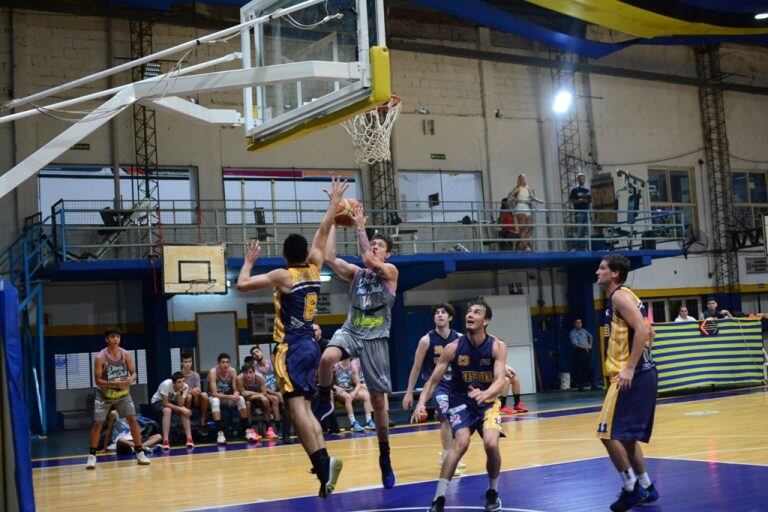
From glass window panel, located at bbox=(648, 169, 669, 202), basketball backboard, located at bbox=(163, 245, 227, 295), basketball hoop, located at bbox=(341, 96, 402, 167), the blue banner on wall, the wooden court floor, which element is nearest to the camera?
the wooden court floor

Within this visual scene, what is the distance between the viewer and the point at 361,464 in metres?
10.8

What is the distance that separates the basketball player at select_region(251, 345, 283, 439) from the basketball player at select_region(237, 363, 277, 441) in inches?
4.7

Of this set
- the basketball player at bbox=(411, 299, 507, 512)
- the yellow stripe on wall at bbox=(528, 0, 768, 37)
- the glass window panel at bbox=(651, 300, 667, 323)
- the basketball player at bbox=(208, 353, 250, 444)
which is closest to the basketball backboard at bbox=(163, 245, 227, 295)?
the basketball player at bbox=(208, 353, 250, 444)

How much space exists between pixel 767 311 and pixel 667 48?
8740mm

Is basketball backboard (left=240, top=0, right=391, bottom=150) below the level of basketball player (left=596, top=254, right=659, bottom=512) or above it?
above

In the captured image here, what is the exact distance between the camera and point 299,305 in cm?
730

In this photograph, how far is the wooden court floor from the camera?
866cm

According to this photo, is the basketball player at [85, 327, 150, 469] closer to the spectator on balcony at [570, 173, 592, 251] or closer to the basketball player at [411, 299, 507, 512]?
the basketball player at [411, 299, 507, 512]

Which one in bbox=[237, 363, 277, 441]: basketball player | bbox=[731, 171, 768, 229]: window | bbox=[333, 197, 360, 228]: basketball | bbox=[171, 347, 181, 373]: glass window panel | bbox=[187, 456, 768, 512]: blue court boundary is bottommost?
bbox=[187, 456, 768, 512]: blue court boundary

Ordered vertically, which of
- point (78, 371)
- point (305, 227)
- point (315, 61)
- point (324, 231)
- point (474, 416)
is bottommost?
point (474, 416)

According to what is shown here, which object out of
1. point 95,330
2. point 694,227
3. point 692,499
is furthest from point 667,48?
point 692,499

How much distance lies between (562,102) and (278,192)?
8.57 meters

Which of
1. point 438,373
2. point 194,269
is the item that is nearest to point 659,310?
point 194,269

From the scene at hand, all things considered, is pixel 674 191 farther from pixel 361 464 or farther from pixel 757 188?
pixel 361 464
